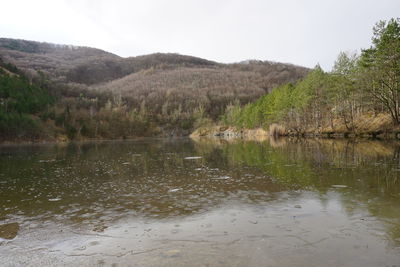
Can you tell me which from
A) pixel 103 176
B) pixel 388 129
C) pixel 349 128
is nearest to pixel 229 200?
pixel 103 176

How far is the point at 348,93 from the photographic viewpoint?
2044 inches

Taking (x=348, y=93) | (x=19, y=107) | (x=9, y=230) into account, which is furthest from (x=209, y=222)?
(x=19, y=107)

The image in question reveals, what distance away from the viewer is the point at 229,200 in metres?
10.8

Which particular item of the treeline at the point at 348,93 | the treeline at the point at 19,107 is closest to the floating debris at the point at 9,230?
the treeline at the point at 348,93

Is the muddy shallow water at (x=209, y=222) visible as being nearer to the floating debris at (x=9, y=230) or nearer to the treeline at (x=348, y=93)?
the floating debris at (x=9, y=230)

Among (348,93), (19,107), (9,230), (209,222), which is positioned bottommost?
(9,230)

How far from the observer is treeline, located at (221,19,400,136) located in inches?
1479

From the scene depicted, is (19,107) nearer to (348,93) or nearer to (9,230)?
(348,93)

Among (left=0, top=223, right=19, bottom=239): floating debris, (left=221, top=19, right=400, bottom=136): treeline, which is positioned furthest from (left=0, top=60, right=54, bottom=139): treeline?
(left=0, top=223, right=19, bottom=239): floating debris

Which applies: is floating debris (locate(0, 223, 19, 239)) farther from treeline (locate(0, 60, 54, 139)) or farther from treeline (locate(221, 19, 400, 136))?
treeline (locate(0, 60, 54, 139))

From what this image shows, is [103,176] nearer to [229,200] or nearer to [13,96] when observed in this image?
[229,200]

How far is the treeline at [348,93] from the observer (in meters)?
37.6

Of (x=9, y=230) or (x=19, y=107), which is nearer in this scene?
(x=9, y=230)

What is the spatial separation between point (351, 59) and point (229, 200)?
51146 mm
